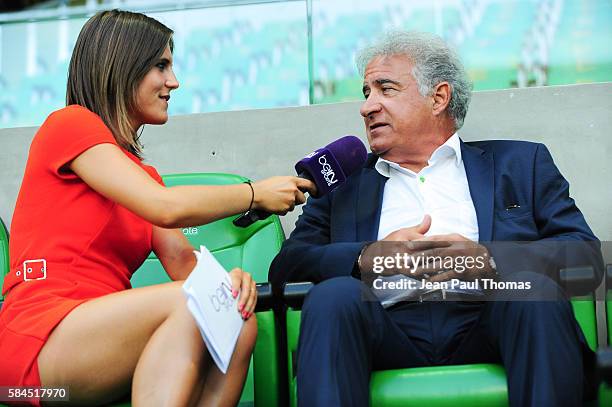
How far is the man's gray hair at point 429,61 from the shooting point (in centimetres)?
252

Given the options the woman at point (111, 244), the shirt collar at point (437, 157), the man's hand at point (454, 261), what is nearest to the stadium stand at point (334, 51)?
the shirt collar at point (437, 157)

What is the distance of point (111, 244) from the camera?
1911mm

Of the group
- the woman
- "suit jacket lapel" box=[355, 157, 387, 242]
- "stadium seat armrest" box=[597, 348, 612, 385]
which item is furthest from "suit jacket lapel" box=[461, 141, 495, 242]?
"stadium seat armrest" box=[597, 348, 612, 385]

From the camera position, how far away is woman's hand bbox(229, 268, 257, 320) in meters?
1.73

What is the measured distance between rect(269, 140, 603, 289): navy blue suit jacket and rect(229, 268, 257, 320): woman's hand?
359 mm

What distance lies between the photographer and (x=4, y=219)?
9.59 feet

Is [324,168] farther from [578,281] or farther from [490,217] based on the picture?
[578,281]

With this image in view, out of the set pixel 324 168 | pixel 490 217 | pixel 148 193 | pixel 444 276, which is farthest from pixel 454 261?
pixel 148 193

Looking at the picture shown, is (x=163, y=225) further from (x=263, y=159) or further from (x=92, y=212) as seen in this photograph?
(x=263, y=159)

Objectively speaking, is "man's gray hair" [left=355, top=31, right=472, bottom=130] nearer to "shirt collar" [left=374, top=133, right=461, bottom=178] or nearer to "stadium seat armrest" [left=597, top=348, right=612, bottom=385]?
"shirt collar" [left=374, top=133, right=461, bottom=178]

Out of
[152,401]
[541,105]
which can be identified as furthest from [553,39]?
[152,401]

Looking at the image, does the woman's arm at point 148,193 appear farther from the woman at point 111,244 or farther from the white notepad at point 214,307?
the white notepad at point 214,307

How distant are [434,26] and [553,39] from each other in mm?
405

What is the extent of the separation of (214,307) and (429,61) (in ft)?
4.03
